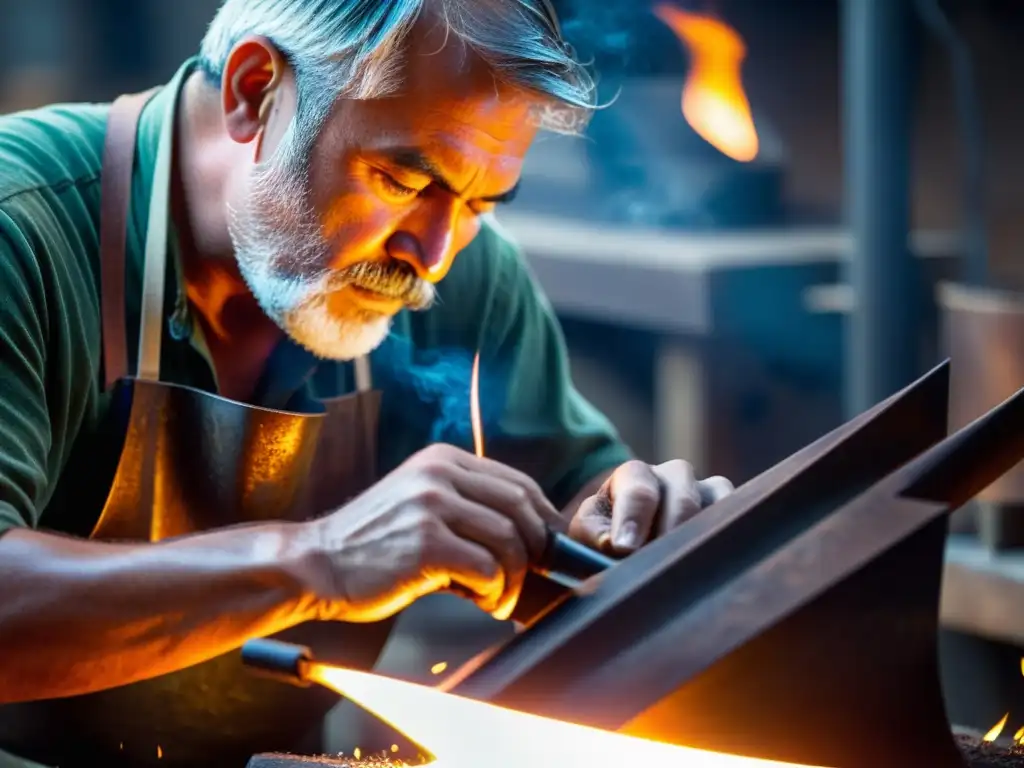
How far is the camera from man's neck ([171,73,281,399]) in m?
1.57

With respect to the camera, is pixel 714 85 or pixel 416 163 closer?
pixel 416 163

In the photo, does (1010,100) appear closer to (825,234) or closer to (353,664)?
(825,234)

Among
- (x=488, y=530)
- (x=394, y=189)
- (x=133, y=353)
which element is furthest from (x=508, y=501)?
(x=133, y=353)

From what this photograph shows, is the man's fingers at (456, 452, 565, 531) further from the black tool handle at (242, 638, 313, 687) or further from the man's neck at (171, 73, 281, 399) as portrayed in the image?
the man's neck at (171, 73, 281, 399)

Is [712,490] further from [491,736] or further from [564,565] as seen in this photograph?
[491,736]

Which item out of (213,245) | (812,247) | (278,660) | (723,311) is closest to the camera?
(278,660)

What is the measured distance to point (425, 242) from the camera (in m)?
1.47

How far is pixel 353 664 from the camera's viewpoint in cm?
176

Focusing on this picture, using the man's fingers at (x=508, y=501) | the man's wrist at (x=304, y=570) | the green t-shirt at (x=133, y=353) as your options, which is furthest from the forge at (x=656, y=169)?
the man's wrist at (x=304, y=570)

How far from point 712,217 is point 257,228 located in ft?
5.63

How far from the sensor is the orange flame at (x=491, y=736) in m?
1.09

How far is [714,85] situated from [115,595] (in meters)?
0.83

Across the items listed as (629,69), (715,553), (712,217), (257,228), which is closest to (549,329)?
(629,69)

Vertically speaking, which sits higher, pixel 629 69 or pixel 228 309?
pixel 629 69
